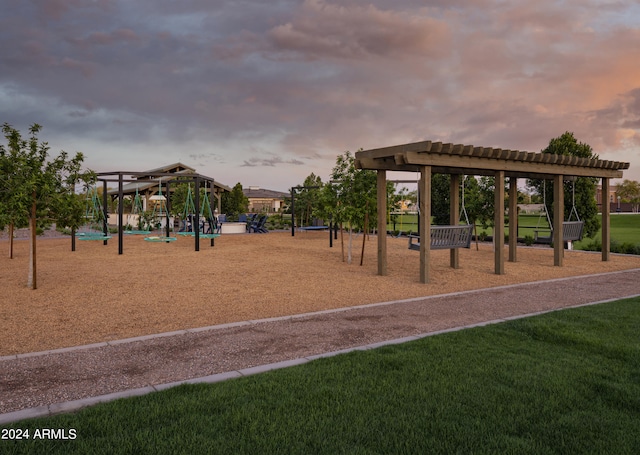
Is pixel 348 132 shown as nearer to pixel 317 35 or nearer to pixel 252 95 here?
pixel 252 95

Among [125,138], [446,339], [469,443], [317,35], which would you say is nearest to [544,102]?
[317,35]

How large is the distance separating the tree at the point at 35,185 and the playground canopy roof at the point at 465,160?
600 centimetres

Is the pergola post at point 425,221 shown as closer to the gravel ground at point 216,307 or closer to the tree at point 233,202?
the gravel ground at point 216,307

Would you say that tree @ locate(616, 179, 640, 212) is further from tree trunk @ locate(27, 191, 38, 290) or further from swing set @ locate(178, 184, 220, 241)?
tree trunk @ locate(27, 191, 38, 290)

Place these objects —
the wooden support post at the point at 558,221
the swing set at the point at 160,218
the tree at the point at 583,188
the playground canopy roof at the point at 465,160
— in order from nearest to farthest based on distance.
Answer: the playground canopy roof at the point at 465,160 < the wooden support post at the point at 558,221 < the swing set at the point at 160,218 < the tree at the point at 583,188

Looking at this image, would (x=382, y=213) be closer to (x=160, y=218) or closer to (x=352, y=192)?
(x=352, y=192)

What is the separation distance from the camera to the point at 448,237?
34.3 ft

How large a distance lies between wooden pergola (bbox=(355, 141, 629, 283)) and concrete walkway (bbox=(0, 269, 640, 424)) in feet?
9.49

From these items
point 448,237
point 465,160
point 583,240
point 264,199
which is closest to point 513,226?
point 448,237

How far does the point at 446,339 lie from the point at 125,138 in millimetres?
21989

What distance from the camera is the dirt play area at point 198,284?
245 inches

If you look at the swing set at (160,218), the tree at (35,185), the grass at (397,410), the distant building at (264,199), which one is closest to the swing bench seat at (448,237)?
the grass at (397,410)

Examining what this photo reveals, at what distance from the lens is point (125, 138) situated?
75.7 feet

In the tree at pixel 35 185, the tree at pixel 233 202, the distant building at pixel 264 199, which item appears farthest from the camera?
the distant building at pixel 264 199
